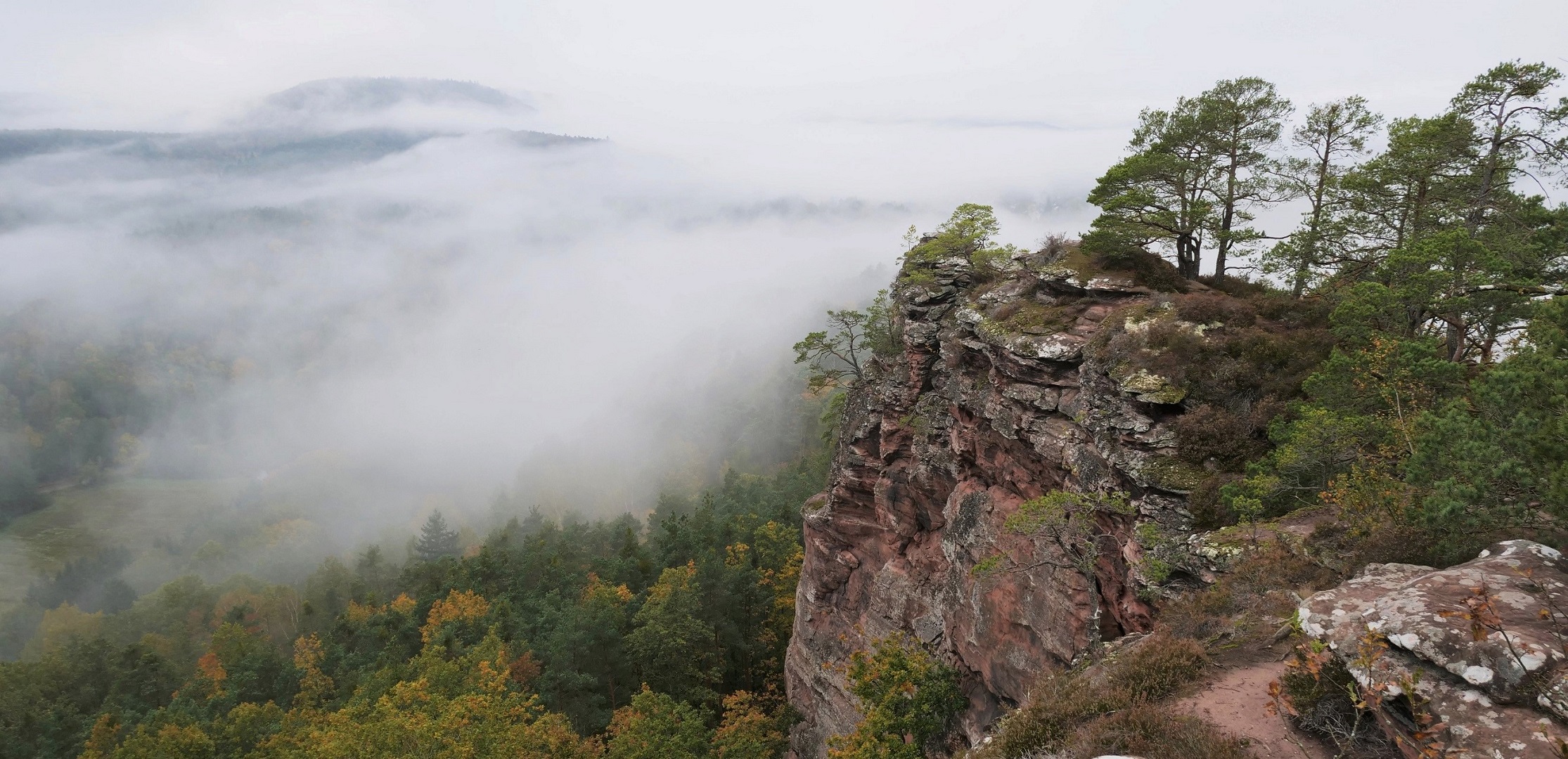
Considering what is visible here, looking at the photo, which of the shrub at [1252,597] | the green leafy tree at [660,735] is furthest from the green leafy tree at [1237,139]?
the green leafy tree at [660,735]

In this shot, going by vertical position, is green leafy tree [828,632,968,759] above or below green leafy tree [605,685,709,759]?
above

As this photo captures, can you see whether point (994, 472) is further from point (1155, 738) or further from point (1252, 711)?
point (1155, 738)

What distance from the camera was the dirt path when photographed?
10.0 metres

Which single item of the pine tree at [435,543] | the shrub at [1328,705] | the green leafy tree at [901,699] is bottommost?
the pine tree at [435,543]

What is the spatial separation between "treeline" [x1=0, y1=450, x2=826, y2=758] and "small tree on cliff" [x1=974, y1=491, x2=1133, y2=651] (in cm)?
1847

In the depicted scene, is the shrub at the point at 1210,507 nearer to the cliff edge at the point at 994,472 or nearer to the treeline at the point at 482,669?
the cliff edge at the point at 994,472

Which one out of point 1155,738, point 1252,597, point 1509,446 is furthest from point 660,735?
point 1509,446

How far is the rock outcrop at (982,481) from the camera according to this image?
65.8 ft

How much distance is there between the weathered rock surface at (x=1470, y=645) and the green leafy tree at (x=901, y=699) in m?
15.4

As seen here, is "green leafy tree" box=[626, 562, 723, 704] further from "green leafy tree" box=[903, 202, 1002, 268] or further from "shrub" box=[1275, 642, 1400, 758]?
"shrub" box=[1275, 642, 1400, 758]

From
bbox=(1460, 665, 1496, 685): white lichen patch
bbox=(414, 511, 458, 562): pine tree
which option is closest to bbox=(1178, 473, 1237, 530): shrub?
bbox=(1460, 665, 1496, 685): white lichen patch

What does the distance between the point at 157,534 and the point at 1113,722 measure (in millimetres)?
228834

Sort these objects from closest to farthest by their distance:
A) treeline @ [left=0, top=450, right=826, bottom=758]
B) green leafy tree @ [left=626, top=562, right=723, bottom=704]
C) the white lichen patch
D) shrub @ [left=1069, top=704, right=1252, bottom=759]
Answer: the white lichen patch, shrub @ [left=1069, top=704, right=1252, bottom=759], treeline @ [left=0, top=450, right=826, bottom=758], green leafy tree @ [left=626, top=562, right=723, bottom=704]

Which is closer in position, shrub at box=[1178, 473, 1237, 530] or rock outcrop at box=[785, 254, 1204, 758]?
shrub at box=[1178, 473, 1237, 530]
